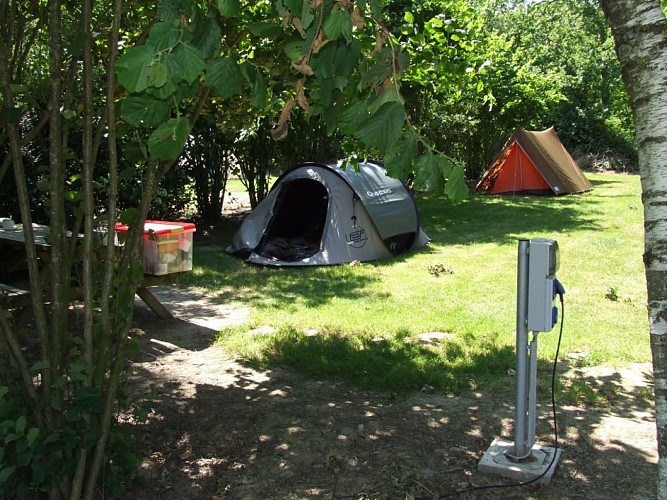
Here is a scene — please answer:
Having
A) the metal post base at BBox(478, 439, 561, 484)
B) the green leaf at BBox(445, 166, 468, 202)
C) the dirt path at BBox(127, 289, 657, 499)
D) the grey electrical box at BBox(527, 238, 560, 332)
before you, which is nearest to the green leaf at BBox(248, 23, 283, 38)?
the green leaf at BBox(445, 166, 468, 202)

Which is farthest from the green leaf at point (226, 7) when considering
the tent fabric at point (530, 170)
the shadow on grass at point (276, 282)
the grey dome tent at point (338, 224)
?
the tent fabric at point (530, 170)

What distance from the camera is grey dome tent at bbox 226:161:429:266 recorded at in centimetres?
976

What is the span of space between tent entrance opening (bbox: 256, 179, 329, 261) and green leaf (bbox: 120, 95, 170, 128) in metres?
7.64

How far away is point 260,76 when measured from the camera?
230 cm

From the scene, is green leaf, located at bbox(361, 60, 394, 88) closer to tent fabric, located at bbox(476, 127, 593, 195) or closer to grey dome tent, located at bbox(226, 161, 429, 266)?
grey dome tent, located at bbox(226, 161, 429, 266)

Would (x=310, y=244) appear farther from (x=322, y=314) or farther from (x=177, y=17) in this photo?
(x=177, y=17)

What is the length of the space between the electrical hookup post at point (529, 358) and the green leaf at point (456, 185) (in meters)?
1.26

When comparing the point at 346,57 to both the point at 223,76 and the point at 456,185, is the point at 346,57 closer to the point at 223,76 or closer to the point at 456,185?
the point at 223,76

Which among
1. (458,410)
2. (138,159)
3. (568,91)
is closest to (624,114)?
(568,91)

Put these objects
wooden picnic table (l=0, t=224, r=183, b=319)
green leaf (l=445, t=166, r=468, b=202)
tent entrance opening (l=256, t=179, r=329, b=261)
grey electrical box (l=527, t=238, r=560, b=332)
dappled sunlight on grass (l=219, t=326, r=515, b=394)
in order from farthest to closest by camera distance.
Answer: tent entrance opening (l=256, t=179, r=329, b=261)
wooden picnic table (l=0, t=224, r=183, b=319)
dappled sunlight on grass (l=219, t=326, r=515, b=394)
grey electrical box (l=527, t=238, r=560, b=332)
green leaf (l=445, t=166, r=468, b=202)

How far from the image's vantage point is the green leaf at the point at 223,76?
210 centimetres

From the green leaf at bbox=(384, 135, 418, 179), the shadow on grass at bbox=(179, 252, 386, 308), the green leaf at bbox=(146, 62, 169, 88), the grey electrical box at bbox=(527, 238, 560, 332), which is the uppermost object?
the green leaf at bbox=(146, 62, 169, 88)

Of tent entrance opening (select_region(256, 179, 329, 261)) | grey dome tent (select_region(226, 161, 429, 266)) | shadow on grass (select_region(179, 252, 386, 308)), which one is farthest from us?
tent entrance opening (select_region(256, 179, 329, 261))

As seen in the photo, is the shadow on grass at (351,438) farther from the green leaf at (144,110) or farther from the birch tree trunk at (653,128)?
the green leaf at (144,110)
